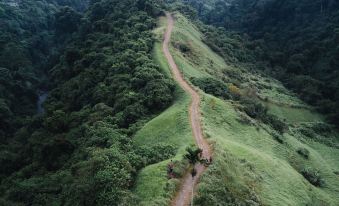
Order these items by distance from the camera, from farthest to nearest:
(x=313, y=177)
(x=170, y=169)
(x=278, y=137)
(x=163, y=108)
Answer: (x=278, y=137) → (x=163, y=108) → (x=313, y=177) → (x=170, y=169)

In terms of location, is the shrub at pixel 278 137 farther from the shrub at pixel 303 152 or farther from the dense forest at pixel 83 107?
the dense forest at pixel 83 107

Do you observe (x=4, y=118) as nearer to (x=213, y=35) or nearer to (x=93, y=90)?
(x=93, y=90)

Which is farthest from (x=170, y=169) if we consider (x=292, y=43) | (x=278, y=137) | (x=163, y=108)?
(x=292, y=43)

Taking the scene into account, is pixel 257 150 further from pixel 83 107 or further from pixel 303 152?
pixel 83 107

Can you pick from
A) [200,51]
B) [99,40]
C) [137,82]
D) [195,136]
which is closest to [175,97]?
[137,82]

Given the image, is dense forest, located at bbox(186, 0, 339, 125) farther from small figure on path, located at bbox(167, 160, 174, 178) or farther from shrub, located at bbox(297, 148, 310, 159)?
small figure on path, located at bbox(167, 160, 174, 178)
